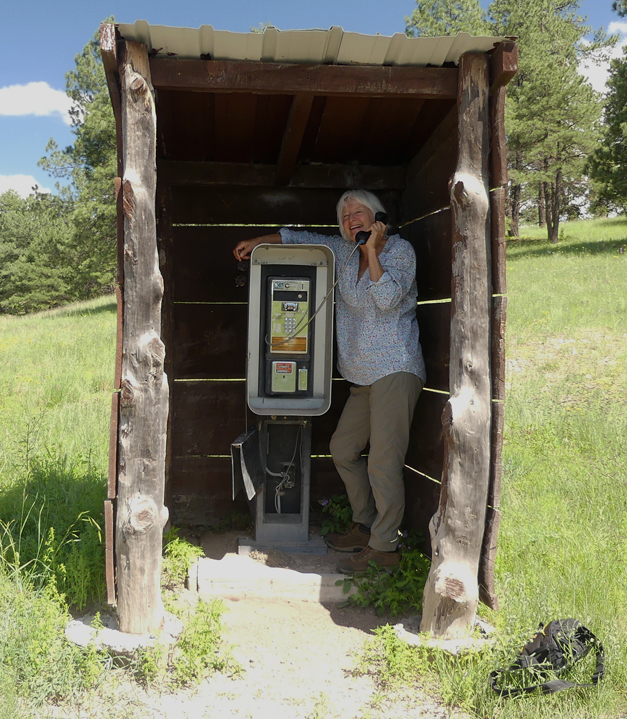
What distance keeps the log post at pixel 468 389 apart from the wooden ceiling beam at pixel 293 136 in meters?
0.81

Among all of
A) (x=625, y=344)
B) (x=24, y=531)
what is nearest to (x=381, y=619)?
(x=24, y=531)

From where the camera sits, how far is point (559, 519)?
14.1ft

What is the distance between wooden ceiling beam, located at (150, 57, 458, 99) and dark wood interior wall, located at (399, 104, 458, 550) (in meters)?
0.42

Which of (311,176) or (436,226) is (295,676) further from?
(311,176)

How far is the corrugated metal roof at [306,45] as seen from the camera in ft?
9.17

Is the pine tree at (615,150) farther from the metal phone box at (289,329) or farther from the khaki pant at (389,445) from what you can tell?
the khaki pant at (389,445)

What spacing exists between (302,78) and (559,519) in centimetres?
326

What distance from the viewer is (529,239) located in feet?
89.8

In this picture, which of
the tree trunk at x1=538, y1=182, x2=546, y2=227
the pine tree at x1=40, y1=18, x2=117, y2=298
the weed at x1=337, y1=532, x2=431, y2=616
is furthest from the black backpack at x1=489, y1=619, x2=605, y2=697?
the tree trunk at x1=538, y1=182, x2=546, y2=227

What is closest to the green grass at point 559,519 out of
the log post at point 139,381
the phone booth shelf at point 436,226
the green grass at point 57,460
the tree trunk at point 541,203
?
the phone booth shelf at point 436,226

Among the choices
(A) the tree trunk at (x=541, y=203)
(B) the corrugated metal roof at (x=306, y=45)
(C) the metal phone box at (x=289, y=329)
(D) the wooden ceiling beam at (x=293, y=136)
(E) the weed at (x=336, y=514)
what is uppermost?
(A) the tree trunk at (x=541, y=203)

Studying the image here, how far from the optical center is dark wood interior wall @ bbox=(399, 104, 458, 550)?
143 inches

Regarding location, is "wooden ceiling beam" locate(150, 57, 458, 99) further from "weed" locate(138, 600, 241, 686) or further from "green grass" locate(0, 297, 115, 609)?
"weed" locate(138, 600, 241, 686)

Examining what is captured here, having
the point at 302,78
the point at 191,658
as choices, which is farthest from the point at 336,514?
the point at 302,78
